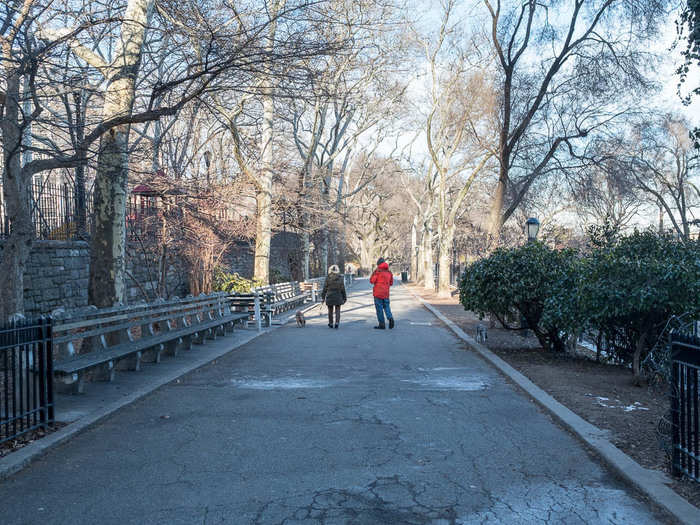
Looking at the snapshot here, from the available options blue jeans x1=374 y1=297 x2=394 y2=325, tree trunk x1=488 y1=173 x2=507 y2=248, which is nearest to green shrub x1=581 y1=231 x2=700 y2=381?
blue jeans x1=374 y1=297 x2=394 y2=325

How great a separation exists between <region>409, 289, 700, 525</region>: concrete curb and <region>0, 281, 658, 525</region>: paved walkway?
0.41 feet

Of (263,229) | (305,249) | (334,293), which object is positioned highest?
(263,229)

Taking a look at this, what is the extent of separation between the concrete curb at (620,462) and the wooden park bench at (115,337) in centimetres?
528

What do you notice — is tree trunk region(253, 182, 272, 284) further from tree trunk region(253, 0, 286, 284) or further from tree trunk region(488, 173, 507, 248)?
tree trunk region(488, 173, 507, 248)

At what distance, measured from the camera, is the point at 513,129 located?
72.0ft

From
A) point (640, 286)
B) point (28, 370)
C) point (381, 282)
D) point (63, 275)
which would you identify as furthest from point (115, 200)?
point (640, 286)

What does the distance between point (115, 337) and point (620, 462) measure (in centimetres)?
789

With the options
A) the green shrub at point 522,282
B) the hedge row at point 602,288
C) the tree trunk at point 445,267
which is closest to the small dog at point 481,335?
the green shrub at point 522,282

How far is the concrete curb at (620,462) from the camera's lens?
4094 millimetres

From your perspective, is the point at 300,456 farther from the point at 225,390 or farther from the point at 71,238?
the point at 71,238

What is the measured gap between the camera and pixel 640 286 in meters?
8.68

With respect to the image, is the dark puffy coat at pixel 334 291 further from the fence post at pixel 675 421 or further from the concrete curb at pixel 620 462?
the fence post at pixel 675 421

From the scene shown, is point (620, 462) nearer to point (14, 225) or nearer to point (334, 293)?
point (14, 225)

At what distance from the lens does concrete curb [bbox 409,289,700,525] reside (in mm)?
4094
